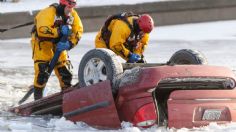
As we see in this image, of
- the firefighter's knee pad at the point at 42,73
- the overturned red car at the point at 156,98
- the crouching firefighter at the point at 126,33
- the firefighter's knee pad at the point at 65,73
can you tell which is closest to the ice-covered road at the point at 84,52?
the overturned red car at the point at 156,98

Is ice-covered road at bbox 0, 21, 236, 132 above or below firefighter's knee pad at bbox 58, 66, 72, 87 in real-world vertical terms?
below

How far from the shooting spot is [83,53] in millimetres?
14102

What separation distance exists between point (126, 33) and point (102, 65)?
1.36 m

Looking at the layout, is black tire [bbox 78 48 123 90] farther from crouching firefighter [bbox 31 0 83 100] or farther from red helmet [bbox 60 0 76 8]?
red helmet [bbox 60 0 76 8]

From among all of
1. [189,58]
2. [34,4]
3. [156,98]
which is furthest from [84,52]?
[156,98]

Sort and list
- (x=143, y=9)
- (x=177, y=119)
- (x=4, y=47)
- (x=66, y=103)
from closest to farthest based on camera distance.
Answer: (x=177, y=119), (x=66, y=103), (x=4, y=47), (x=143, y=9)

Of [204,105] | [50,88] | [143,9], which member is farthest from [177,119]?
[143,9]

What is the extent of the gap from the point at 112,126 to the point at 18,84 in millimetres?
4191

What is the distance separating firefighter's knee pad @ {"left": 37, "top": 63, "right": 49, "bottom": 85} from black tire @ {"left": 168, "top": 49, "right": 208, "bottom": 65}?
5.60 feet

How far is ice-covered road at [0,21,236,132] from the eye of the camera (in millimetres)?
6754

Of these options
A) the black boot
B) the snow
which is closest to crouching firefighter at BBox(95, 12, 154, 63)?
the black boot

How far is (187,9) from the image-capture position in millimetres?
17547

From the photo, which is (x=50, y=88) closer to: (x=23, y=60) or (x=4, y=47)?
(x=23, y=60)

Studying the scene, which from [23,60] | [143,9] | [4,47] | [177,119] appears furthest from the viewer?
[143,9]
